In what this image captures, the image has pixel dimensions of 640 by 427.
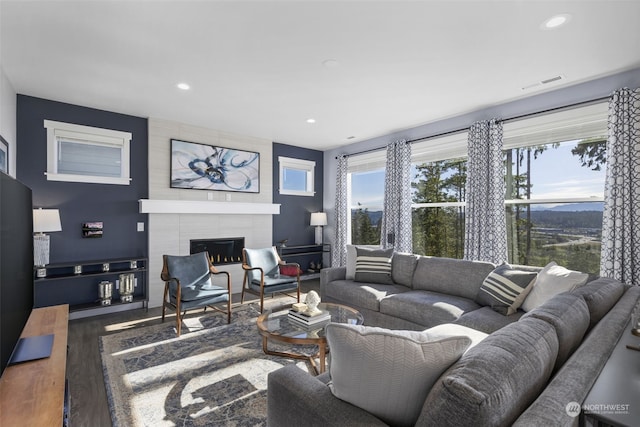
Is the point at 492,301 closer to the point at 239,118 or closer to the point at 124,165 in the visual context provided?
the point at 239,118

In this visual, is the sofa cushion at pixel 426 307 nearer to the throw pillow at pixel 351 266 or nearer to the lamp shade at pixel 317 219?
the throw pillow at pixel 351 266

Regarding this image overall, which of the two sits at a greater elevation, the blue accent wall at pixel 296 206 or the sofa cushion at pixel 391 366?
the blue accent wall at pixel 296 206

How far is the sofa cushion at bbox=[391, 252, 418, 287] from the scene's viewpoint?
3872mm

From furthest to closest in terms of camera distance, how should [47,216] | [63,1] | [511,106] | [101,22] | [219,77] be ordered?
[511,106]
[47,216]
[219,77]
[101,22]
[63,1]

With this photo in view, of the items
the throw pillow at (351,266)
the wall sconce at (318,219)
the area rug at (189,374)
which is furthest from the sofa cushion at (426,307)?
the wall sconce at (318,219)

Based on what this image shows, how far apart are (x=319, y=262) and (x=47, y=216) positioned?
14.9 feet

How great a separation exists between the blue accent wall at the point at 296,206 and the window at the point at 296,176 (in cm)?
9

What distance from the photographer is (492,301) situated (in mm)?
2852

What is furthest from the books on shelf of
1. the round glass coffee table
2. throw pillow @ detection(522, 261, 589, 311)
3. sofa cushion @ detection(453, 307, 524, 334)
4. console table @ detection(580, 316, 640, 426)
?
console table @ detection(580, 316, 640, 426)

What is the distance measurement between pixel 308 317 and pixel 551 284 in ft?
6.72

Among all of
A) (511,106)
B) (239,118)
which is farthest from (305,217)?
(511,106)

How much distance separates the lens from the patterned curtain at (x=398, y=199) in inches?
197

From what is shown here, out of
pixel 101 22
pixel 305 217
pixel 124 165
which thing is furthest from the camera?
pixel 305 217

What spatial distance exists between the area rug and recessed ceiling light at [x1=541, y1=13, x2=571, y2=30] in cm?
329
